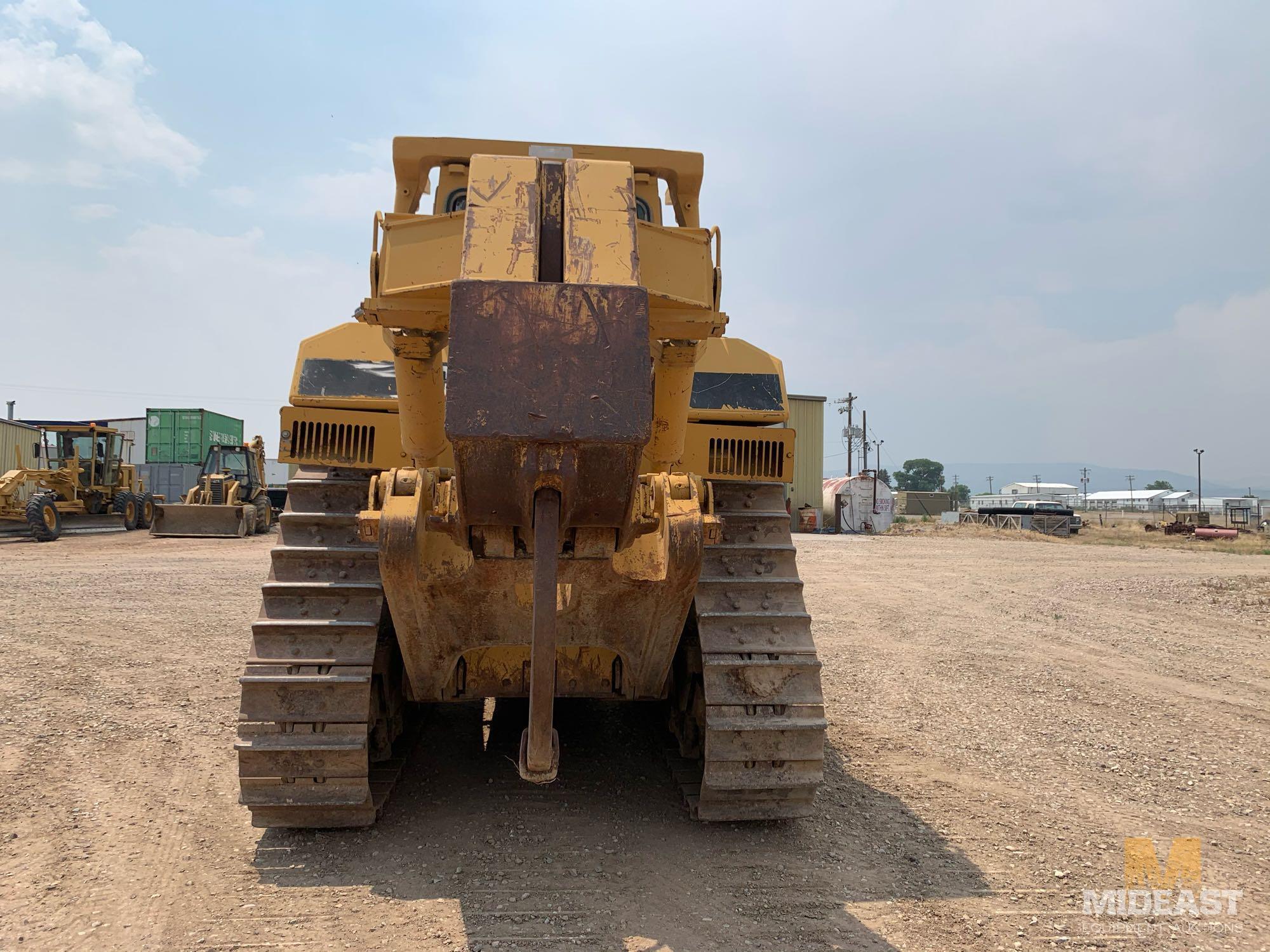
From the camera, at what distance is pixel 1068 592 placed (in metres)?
13.0

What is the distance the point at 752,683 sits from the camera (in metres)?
3.82

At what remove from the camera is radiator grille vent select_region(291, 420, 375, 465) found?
430 cm

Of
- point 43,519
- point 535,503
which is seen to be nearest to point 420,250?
point 535,503

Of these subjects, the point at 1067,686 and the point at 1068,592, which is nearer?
the point at 1067,686

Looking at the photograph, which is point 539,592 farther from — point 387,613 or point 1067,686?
point 1067,686

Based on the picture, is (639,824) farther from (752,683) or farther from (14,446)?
(14,446)

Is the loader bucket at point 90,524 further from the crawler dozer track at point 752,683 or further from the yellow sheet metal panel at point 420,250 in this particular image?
the yellow sheet metal panel at point 420,250

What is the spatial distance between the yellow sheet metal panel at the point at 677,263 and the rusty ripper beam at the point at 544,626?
96 centimetres

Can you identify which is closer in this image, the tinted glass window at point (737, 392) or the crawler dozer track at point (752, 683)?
the crawler dozer track at point (752, 683)

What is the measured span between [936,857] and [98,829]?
12.5ft

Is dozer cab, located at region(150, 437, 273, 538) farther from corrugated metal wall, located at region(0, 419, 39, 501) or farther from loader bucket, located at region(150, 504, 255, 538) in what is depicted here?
corrugated metal wall, located at region(0, 419, 39, 501)

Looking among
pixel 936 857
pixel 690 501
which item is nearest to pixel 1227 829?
pixel 936 857

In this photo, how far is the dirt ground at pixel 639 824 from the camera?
320 centimetres

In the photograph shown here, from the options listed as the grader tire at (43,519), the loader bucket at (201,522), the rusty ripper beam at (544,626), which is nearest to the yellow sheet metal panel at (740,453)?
the rusty ripper beam at (544,626)
